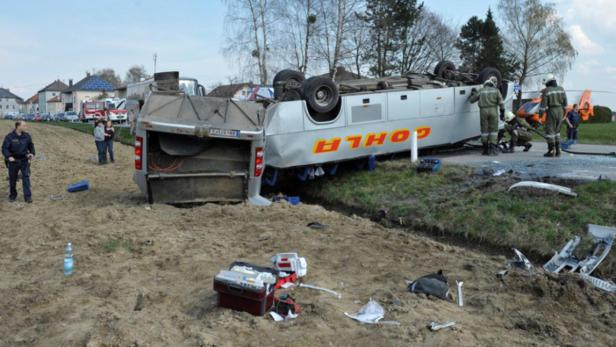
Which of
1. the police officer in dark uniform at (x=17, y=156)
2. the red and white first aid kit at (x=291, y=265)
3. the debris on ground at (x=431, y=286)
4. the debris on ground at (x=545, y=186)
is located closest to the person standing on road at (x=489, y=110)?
the debris on ground at (x=545, y=186)

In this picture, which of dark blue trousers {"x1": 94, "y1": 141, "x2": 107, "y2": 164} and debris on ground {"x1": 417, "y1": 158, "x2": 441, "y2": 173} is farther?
dark blue trousers {"x1": 94, "y1": 141, "x2": 107, "y2": 164}

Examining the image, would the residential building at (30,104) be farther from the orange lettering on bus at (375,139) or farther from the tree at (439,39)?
the orange lettering on bus at (375,139)

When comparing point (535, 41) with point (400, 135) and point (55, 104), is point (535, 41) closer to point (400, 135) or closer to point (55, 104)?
point (400, 135)

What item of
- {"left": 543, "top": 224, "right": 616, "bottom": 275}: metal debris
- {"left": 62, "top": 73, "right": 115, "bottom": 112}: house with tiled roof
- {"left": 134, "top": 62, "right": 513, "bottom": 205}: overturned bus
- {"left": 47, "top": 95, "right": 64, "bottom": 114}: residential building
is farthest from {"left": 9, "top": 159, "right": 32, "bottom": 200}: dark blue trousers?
{"left": 47, "top": 95, "right": 64, "bottom": 114}: residential building

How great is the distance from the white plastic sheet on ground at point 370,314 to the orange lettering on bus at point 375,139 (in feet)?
21.8

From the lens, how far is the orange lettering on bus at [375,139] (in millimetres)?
10934

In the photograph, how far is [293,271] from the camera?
16.9ft

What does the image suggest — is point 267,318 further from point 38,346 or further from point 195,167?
point 195,167

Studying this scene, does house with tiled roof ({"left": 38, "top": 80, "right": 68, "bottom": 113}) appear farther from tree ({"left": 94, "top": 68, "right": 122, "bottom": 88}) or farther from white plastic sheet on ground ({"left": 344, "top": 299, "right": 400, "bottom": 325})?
white plastic sheet on ground ({"left": 344, "top": 299, "right": 400, "bottom": 325})

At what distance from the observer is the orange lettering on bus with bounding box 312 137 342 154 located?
1032 cm

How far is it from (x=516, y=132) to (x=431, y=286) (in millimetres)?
8658

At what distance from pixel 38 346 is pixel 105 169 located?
12.1 meters

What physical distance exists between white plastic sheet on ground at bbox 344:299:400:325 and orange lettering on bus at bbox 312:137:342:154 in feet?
19.6

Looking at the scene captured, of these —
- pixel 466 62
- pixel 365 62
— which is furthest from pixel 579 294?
pixel 466 62
